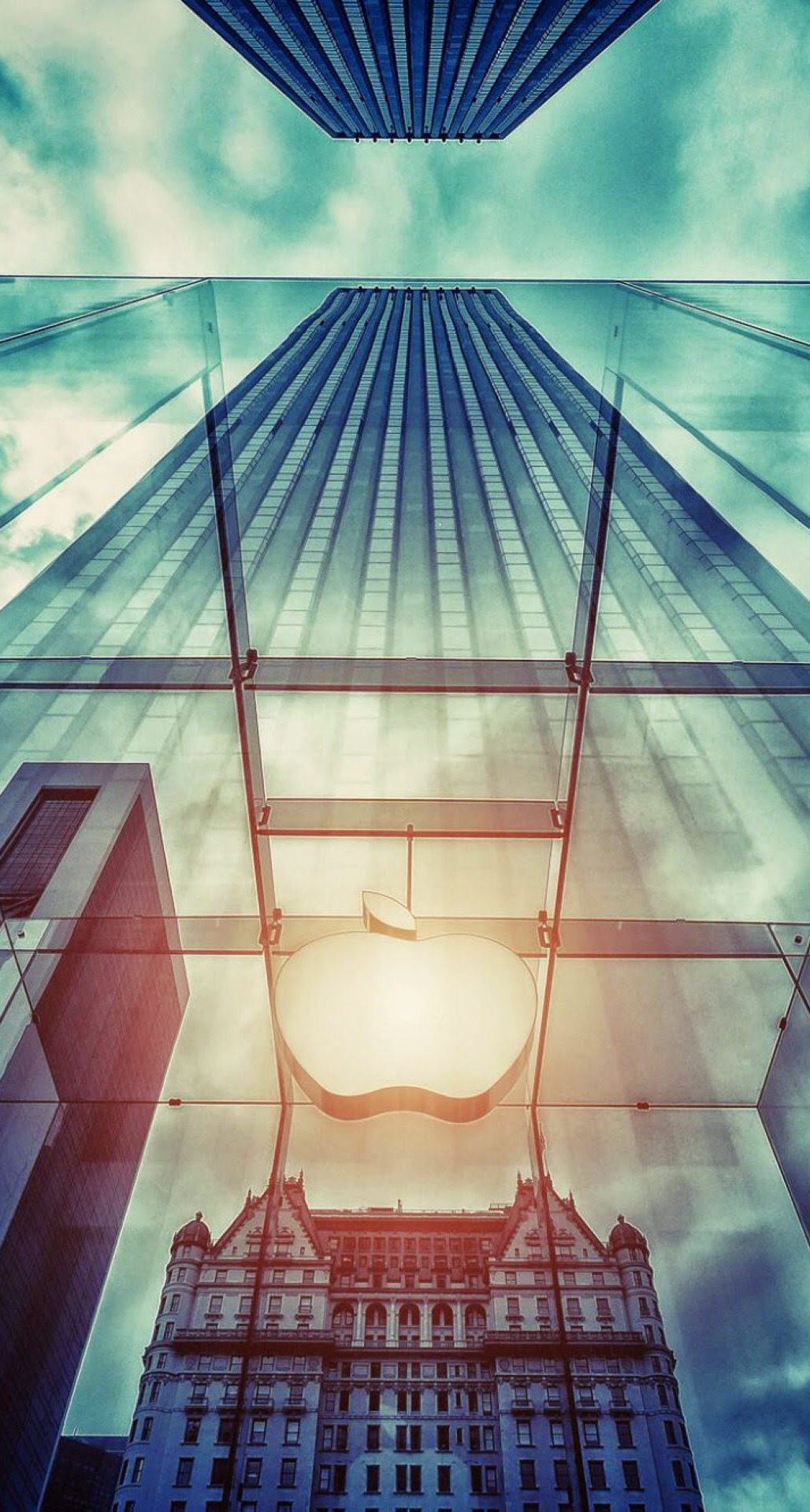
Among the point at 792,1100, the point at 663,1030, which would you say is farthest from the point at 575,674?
the point at 792,1100

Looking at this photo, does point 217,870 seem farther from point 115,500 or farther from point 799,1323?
point 115,500

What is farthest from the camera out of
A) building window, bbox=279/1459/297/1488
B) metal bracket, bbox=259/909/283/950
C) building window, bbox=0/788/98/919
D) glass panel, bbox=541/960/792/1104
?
building window, bbox=0/788/98/919

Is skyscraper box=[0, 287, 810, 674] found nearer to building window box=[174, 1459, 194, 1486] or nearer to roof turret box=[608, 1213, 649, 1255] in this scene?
roof turret box=[608, 1213, 649, 1255]

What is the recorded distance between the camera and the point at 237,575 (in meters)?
3.92

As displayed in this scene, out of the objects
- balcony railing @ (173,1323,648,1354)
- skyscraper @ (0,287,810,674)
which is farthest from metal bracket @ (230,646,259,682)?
balcony railing @ (173,1323,648,1354)

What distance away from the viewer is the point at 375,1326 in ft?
9.35

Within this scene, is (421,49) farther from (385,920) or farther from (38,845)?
(385,920)

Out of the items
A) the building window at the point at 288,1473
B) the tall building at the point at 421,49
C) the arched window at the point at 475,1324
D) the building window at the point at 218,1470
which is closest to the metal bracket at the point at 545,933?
the arched window at the point at 475,1324

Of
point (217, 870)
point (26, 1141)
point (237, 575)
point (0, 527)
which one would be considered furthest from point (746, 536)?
point (26, 1141)

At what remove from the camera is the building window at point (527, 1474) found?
2486mm

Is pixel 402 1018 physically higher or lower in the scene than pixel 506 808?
lower

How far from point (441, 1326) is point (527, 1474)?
1.65 feet

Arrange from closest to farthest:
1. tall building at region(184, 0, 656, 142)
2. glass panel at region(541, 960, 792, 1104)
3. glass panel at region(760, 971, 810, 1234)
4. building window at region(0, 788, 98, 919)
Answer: glass panel at region(760, 971, 810, 1234), glass panel at region(541, 960, 792, 1104), building window at region(0, 788, 98, 919), tall building at region(184, 0, 656, 142)

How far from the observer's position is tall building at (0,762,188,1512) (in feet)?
10.1
